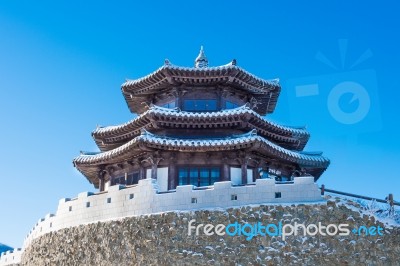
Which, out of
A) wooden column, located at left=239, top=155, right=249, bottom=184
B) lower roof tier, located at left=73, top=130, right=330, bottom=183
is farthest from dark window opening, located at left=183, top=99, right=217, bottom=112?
wooden column, located at left=239, top=155, right=249, bottom=184

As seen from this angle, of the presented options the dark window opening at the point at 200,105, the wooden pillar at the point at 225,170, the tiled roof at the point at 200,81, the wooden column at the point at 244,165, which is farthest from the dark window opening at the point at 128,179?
the wooden column at the point at 244,165

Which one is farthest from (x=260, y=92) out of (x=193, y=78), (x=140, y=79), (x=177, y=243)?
(x=177, y=243)

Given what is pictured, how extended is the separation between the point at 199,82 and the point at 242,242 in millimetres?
10650

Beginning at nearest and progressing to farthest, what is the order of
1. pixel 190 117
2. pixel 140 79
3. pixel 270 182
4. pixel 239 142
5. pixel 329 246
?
pixel 329 246 < pixel 270 182 < pixel 239 142 < pixel 190 117 < pixel 140 79

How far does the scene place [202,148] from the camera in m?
26.2

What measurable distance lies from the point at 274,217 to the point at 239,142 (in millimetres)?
4878

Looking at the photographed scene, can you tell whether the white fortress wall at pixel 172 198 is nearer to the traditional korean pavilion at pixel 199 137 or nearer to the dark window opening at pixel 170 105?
the traditional korean pavilion at pixel 199 137

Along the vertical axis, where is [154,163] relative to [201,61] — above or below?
below

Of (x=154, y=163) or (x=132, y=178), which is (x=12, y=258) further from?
(x=154, y=163)

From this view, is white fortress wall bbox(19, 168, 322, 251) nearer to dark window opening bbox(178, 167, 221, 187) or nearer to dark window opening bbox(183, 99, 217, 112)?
dark window opening bbox(178, 167, 221, 187)

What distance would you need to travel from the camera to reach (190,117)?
27.4 m

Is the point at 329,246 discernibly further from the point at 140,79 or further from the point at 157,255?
the point at 140,79

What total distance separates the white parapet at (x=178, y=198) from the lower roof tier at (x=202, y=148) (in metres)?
2.18

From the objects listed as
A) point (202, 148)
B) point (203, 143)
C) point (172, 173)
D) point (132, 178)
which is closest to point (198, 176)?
point (172, 173)
